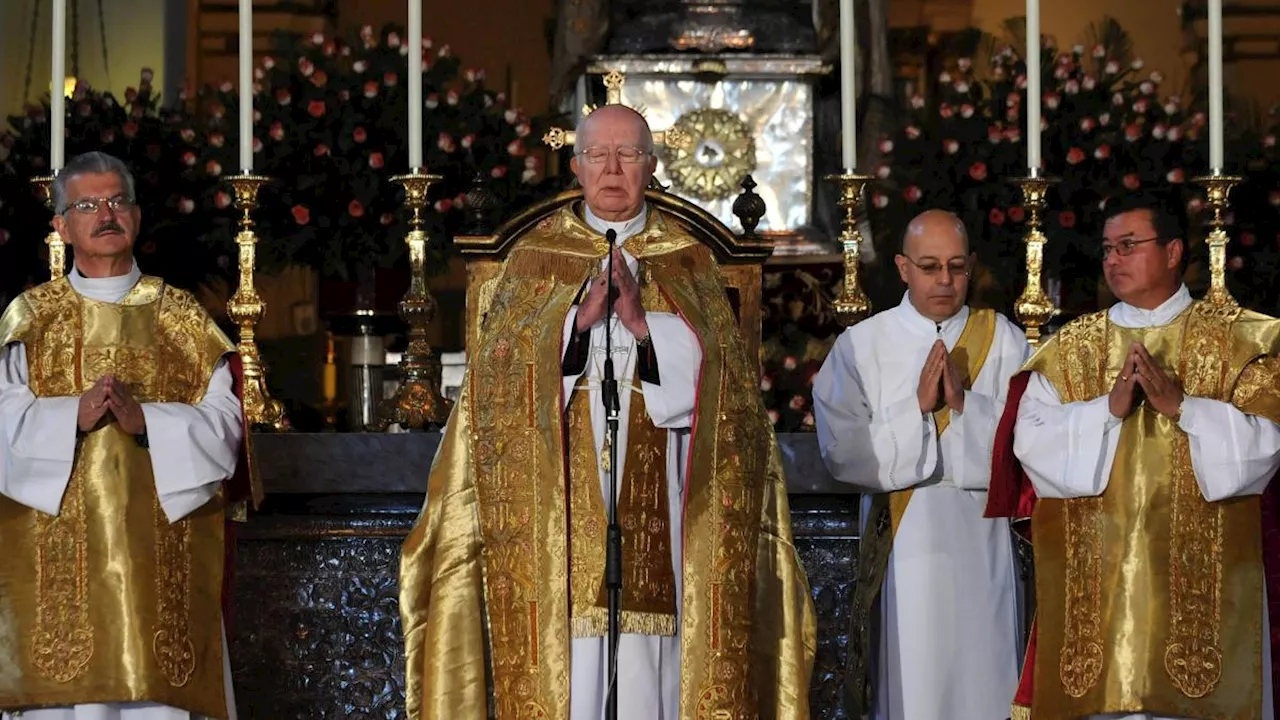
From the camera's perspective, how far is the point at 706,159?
962 cm

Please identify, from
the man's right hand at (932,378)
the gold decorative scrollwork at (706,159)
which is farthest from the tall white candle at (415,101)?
the gold decorative scrollwork at (706,159)

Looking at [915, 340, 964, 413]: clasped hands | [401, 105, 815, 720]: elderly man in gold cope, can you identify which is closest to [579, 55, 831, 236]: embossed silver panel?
[915, 340, 964, 413]: clasped hands

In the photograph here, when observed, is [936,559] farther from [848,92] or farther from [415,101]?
[415,101]

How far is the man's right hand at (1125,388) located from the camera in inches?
243

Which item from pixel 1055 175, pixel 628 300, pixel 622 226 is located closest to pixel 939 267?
pixel 622 226

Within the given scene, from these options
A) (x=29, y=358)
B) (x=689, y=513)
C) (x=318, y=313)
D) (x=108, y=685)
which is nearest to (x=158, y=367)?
(x=29, y=358)

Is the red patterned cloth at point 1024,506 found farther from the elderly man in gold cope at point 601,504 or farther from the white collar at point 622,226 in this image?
the white collar at point 622,226

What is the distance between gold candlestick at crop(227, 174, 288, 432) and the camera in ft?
23.5

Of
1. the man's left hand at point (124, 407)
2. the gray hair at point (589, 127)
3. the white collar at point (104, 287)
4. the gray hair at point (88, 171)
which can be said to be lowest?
the man's left hand at point (124, 407)

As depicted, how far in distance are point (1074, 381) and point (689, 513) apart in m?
1.16

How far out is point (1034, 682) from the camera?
6.48 metres

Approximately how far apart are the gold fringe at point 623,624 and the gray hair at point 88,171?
5.48 feet

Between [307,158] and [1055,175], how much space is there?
2.69 metres

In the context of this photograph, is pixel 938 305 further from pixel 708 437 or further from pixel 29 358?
pixel 29 358
